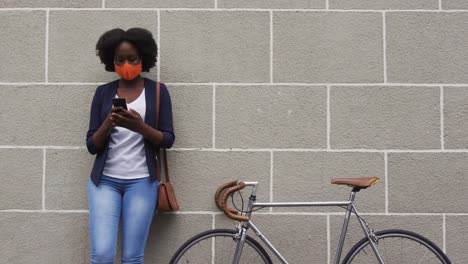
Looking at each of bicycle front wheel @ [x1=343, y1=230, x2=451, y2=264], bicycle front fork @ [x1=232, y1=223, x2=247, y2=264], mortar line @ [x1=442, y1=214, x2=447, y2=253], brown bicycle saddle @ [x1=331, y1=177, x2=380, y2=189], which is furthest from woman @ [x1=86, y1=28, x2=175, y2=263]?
mortar line @ [x1=442, y1=214, x2=447, y2=253]

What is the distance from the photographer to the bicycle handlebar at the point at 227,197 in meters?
3.81

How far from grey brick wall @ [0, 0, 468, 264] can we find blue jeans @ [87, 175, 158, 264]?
0.46m

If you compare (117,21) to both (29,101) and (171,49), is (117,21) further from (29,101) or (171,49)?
(29,101)

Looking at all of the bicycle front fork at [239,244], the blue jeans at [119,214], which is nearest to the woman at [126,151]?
the blue jeans at [119,214]

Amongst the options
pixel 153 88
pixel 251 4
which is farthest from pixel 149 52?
pixel 251 4

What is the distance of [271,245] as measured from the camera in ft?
12.8

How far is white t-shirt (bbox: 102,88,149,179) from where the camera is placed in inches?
147

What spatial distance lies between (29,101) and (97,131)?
0.82m

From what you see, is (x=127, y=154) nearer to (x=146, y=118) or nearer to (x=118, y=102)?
(x=146, y=118)

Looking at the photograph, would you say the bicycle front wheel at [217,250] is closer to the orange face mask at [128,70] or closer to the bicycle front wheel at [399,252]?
the bicycle front wheel at [399,252]

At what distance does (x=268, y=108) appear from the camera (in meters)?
4.20

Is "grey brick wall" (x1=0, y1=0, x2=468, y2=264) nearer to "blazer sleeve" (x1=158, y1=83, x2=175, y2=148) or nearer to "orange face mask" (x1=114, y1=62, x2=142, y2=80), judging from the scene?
"blazer sleeve" (x1=158, y1=83, x2=175, y2=148)

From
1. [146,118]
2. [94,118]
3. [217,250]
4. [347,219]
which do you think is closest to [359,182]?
[347,219]

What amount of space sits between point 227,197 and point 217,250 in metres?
0.49
